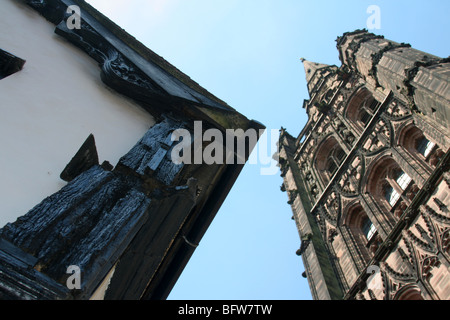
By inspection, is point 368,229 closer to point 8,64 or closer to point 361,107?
point 361,107

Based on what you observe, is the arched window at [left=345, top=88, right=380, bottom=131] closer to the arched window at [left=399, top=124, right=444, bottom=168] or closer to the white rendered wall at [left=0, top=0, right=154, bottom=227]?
the arched window at [left=399, top=124, right=444, bottom=168]

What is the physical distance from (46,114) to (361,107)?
1961 centimetres

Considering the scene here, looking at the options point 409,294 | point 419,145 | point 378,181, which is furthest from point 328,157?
point 409,294

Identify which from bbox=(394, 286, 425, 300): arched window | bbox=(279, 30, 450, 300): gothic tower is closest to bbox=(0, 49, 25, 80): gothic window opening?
bbox=(279, 30, 450, 300): gothic tower

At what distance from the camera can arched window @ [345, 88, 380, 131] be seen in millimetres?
19453

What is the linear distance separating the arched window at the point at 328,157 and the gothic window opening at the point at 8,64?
18779mm

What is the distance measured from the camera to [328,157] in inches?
858

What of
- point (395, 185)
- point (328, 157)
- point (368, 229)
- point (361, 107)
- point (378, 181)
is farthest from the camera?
point (328, 157)

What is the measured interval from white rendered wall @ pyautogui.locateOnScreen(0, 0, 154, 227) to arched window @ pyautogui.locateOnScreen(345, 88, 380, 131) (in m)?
17.4

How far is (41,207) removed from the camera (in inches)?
74.1

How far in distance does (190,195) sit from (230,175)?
49.4 inches

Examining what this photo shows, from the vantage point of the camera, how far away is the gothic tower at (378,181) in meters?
10.2

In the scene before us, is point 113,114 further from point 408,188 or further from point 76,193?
point 408,188

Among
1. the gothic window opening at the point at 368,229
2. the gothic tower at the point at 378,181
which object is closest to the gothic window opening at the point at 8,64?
the gothic tower at the point at 378,181
